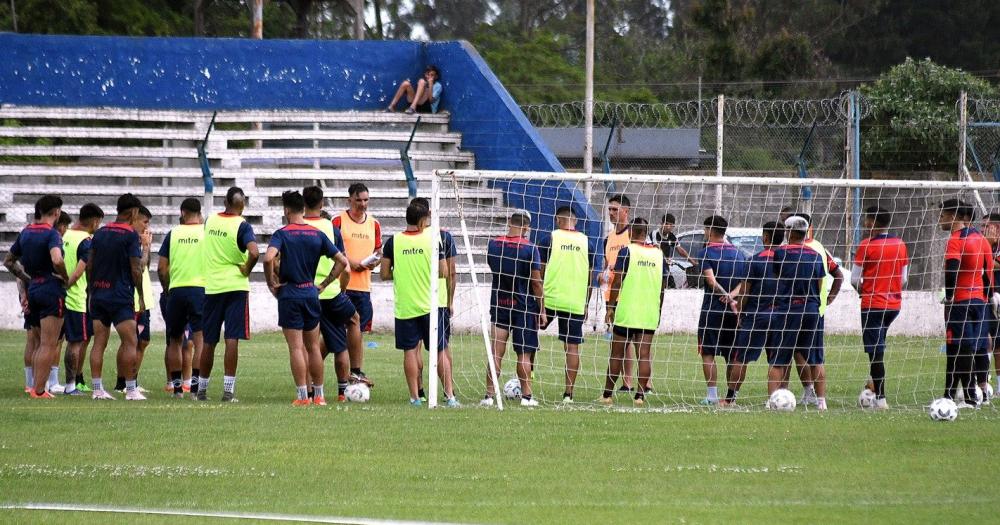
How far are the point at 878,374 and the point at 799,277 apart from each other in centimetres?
126

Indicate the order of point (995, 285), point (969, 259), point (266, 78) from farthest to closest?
point (266, 78), point (995, 285), point (969, 259)

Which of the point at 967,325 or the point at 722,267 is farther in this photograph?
the point at 722,267

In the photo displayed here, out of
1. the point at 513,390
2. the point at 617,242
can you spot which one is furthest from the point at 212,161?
the point at 513,390

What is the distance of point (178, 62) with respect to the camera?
25.1 meters

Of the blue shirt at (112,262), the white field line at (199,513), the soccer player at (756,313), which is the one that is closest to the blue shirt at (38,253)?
the blue shirt at (112,262)

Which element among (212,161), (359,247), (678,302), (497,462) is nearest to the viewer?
(497,462)

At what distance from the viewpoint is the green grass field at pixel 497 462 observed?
7387 millimetres

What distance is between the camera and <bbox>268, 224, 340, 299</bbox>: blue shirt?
11.7 meters

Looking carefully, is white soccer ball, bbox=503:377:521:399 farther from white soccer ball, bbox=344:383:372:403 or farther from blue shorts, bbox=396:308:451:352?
white soccer ball, bbox=344:383:372:403

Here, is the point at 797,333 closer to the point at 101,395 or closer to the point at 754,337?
the point at 754,337

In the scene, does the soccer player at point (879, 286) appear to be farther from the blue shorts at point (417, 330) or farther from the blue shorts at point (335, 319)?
the blue shorts at point (335, 319)

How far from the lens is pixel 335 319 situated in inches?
496

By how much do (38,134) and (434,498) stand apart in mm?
17628

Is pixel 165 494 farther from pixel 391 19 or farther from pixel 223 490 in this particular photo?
pixel 391 19
